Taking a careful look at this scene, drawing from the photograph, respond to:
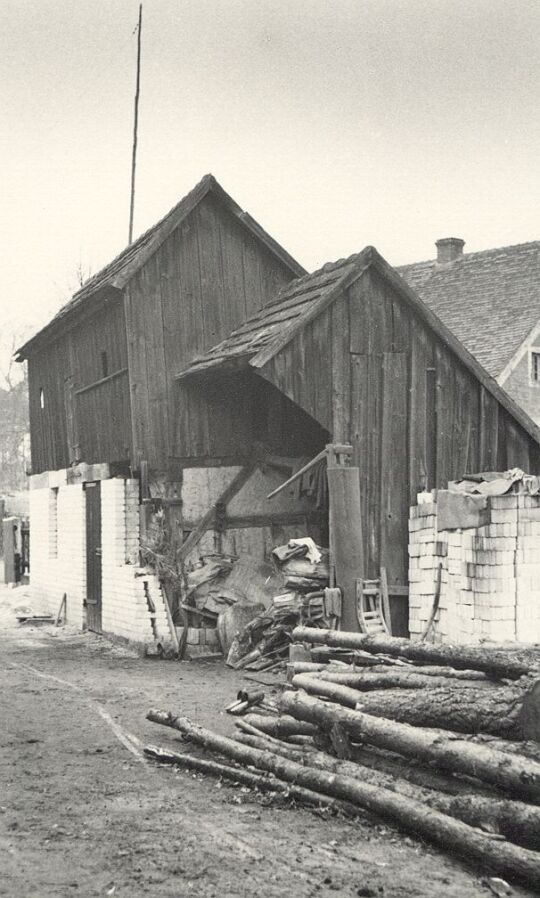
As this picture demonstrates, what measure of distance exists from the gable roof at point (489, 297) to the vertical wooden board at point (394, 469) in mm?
12693

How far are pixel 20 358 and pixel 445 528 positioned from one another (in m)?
12.2

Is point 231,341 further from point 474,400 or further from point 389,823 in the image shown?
point 389,823

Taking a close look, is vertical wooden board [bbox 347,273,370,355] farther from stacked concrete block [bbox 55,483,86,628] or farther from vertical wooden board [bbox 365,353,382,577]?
stacked concrete block [bbox 55,483,86,628]

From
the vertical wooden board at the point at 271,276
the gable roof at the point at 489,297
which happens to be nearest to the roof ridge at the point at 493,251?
the gable roof at the point at 489,297

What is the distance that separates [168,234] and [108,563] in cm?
528

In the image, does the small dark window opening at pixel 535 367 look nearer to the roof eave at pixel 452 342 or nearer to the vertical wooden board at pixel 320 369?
the roof eave at pixel 452 342

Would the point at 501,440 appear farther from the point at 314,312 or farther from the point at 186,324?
the point at 186,324

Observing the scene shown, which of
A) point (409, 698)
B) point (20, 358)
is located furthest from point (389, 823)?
point (20, 358)

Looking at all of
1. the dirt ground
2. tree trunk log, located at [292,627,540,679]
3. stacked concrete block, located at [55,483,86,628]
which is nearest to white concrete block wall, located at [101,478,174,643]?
stacked concrete block, located at [55,483,86,628]

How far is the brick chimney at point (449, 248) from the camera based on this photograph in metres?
32.0

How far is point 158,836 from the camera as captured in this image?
5.91 m

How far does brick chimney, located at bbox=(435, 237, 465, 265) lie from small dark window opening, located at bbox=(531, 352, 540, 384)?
6080 millimetres

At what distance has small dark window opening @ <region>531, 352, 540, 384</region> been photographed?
27.2 meters

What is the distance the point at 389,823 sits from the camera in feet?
20.0
